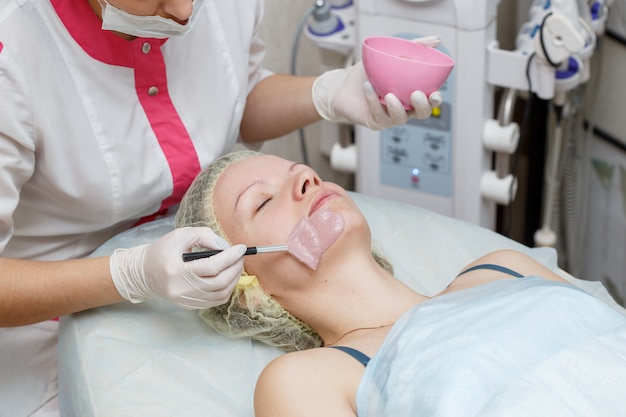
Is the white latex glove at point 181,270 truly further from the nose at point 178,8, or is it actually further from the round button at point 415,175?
the round button at point 415,175

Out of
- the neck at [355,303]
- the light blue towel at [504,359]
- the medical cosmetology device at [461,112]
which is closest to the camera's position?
the light blue towel at [504,359]

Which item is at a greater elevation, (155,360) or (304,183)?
(304,183)

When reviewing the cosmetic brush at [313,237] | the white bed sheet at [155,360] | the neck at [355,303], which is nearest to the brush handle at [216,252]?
the cosmetic brush at [313,237]

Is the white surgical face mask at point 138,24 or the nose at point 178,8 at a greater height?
the nose at point 178,8

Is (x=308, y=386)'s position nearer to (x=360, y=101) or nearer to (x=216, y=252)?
(x=216, y=252)

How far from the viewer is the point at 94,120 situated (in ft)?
5.43

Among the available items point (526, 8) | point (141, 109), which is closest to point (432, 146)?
point (526, 8)

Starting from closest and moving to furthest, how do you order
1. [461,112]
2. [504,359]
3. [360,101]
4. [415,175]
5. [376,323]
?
[504,359] → [376,323] → [360,101] → [461,112] → [415,175]

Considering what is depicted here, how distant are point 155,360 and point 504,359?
646 mm

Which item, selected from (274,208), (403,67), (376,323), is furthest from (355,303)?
(403,67)

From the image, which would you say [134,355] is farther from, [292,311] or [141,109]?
[141,109]

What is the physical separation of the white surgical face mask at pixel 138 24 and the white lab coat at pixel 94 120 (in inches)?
4.1

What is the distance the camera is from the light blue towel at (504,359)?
51.5 inches

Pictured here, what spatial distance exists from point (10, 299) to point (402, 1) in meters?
1.14
